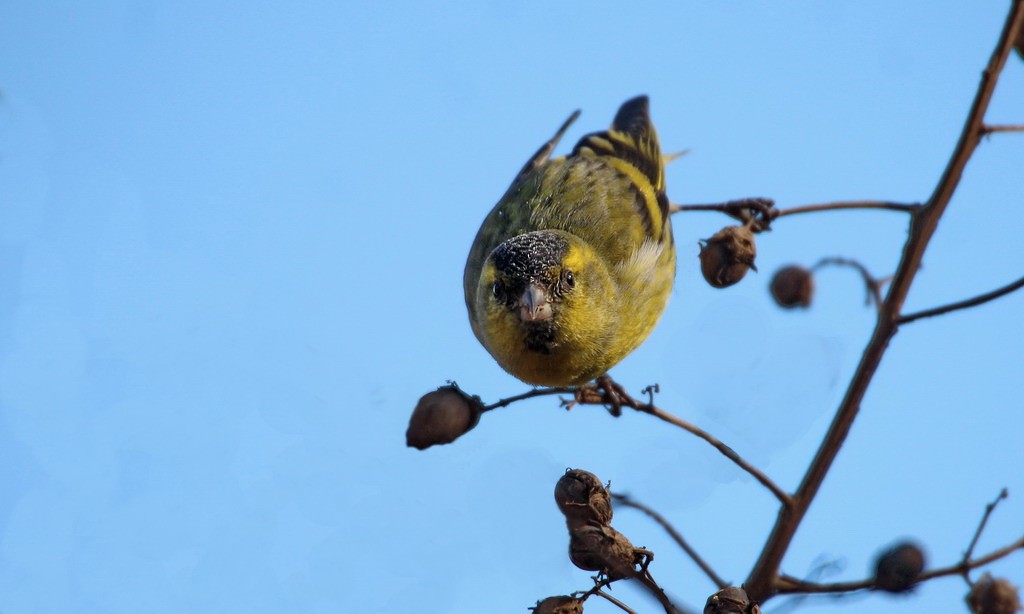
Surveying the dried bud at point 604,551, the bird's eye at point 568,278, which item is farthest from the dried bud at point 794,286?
the dried bud at point 604,551

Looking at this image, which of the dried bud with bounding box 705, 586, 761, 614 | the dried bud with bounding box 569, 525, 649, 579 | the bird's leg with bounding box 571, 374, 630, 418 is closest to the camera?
the dried bud with bounding box 705, 586, 761, 614

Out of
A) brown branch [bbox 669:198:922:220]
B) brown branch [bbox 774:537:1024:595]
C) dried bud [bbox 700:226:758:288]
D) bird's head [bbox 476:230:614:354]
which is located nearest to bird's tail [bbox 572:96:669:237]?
brown branch [bbox 669:198:922:220]

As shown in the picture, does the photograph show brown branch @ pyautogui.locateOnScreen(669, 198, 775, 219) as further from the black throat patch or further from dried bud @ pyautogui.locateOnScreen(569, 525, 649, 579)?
dried bud @ pyautogui.locateOnScreen(569, 525, 649, 579)

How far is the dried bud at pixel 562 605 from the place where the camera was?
2557 mm

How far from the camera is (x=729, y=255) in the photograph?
12.5 feet

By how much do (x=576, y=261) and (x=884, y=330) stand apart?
1508 mm

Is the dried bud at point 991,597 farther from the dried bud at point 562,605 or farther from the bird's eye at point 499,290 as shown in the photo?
the bird's eye at point 499,290

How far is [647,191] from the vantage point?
205 inches

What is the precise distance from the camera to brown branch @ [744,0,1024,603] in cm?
279

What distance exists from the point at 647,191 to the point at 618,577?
2.97m

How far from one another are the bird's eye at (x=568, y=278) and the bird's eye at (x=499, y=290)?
0.78 feet

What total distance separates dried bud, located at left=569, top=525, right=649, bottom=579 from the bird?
128 cm

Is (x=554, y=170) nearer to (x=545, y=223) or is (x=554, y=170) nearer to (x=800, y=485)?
(x=545, y=223)

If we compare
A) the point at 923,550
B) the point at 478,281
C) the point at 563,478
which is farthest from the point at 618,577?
the point at 478,281
